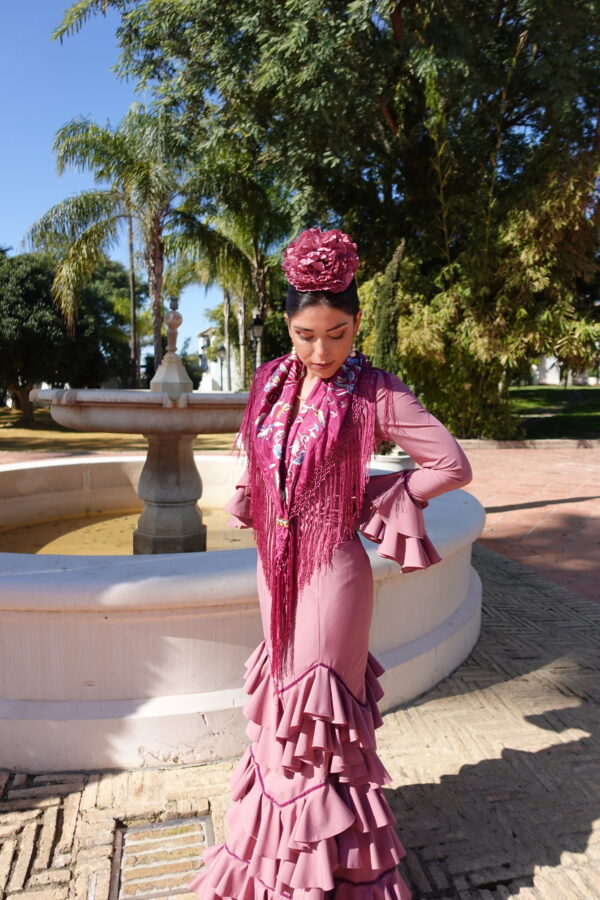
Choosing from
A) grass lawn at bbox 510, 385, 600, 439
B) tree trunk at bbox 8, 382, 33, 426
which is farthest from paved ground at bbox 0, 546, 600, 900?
tree trunk at bbox 8, 382, 33, 426

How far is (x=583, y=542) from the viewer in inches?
239

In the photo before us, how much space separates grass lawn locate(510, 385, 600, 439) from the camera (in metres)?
17.5

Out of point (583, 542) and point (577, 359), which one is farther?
point (577, 359)

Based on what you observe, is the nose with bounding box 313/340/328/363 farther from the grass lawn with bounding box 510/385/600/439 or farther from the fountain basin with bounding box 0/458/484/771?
the grass lawn with bounding box 510/385/600/439

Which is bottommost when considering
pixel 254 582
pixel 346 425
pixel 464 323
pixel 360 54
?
pixel 254 582

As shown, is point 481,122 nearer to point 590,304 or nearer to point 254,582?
point 590,304

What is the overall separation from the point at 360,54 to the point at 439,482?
12.4 m

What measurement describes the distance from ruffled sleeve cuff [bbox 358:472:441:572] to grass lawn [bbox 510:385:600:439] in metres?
15.7

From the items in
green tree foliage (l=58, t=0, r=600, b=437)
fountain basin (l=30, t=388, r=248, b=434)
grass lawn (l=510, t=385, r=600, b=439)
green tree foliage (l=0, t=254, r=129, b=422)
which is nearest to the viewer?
fountain basin (l=30, t=388, r=248, b=434)

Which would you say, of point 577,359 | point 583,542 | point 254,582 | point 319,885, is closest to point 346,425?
point 254,582

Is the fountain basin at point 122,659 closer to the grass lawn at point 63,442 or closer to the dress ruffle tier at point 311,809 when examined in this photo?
the dress ruffle tier at point 311,809

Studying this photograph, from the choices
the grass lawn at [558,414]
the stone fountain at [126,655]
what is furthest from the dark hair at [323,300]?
the grass lawn at [558,414]

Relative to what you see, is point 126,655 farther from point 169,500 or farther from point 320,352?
point 169,500

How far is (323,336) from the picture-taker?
1.55 m
